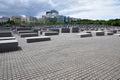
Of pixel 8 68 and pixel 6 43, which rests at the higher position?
pixel 6 43

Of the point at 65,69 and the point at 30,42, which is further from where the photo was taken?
the point at 30,42

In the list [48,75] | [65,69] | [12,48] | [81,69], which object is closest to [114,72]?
[81,69]

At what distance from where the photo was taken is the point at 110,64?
543 cm

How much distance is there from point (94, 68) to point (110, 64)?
39.7 inches

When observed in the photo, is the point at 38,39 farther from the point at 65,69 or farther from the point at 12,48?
the point at 65,69

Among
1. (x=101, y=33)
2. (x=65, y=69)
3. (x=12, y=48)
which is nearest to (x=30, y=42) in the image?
(x=12, y=48)

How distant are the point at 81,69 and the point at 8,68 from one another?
3004 millimetres

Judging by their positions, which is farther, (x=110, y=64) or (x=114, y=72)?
(x=110, y=64)

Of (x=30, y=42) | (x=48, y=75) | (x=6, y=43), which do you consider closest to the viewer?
(x=48, y=75)

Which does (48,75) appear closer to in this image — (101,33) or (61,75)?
(61,75)

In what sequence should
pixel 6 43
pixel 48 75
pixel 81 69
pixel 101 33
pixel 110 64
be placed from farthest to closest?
pixel 101 33, pixel 6 43, pixel 110 64, pixel 81 69, pixel 48 75

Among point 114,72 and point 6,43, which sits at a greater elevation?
point 6,43

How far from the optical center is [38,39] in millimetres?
11680

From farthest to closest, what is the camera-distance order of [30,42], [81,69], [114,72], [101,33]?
[101,33], [30,42], [81,69], [114,72]
